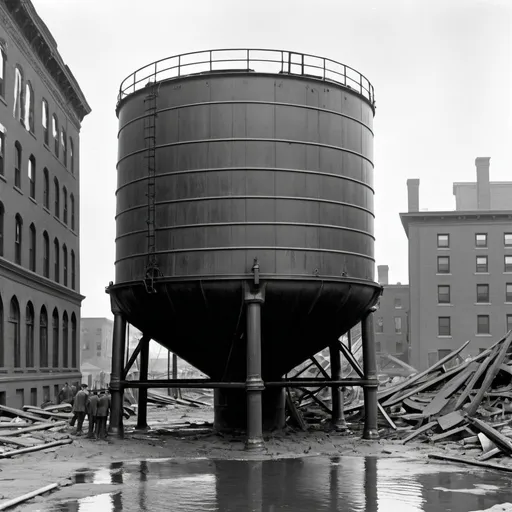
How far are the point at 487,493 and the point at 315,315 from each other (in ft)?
27.7

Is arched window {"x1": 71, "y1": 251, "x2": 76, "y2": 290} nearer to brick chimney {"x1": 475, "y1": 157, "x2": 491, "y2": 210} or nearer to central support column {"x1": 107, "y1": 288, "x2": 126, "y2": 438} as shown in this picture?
central support column {"x1": 107, "y1": 288, "x2": 126, "y2": 438}

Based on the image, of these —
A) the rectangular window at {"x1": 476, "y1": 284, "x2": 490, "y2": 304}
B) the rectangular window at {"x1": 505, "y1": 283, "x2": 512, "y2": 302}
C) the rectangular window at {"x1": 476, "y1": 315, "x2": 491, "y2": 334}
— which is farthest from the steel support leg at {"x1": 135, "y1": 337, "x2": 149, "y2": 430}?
the rectangular window at {"x1": 505, "y1": 283, "x2": 512, "y2": 302}

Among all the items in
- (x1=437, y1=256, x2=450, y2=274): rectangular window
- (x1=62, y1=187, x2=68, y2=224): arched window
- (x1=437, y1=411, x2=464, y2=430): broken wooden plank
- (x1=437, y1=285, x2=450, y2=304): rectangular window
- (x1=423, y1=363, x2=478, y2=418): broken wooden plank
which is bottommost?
(x1=437, y1=411, x2=464, y2=430): broken wooden plank

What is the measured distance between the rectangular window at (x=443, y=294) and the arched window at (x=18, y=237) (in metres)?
46.8

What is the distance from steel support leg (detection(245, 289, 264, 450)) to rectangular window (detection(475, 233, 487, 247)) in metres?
57.9

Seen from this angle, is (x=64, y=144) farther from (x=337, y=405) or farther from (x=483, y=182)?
(x=483, y=182)

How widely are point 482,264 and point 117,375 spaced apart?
2216 inches

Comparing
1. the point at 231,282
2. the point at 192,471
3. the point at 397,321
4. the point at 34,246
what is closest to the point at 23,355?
the point at 34,246

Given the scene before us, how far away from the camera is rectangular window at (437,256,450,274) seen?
75.3 meters

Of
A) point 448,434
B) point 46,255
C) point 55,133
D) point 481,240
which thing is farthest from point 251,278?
point 481,240

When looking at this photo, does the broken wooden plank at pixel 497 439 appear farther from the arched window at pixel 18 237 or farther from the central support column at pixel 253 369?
the arched window at pixel 18 237

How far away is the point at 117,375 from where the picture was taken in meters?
24.3

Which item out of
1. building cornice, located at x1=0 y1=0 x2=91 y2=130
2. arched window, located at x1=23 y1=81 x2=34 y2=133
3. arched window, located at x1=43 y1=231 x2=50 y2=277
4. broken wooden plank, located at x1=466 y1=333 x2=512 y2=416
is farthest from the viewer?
arched window, located at x1=43 y1=231 x2=50 y2=277

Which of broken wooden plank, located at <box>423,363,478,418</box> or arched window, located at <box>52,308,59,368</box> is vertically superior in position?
arched window, located at <box>52,308,59,368</box>
